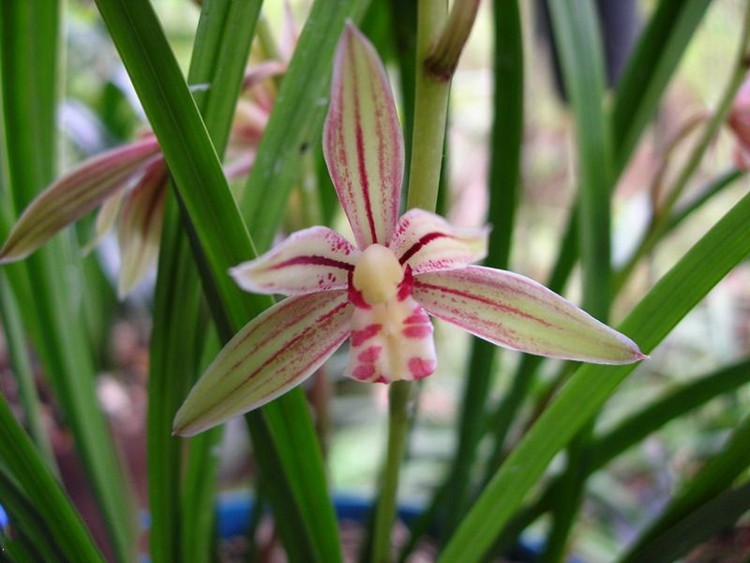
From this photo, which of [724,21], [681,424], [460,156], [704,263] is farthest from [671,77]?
[460,156]

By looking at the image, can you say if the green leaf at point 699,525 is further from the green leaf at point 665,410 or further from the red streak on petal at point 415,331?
the red streak on petal at point 415,331

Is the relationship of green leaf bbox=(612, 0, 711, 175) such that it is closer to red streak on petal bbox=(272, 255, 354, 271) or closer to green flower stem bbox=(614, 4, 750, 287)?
green flower stem bbox=(614, 4, 750, 287)

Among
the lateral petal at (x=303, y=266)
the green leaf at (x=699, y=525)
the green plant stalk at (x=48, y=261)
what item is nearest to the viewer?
the lateral petal at (x=303, y=266)

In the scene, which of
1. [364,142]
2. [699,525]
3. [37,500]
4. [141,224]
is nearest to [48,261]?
[141,224]

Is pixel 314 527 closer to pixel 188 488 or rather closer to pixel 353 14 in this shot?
pixel 188 488

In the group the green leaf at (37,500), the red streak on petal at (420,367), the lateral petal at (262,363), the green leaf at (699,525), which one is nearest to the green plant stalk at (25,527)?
the green leaf at (37,500)

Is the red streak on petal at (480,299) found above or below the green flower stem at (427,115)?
below

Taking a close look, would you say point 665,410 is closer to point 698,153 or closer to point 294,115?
point 698,153
